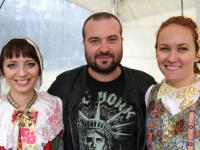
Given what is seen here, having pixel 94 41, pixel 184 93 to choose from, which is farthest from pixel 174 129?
pixel 94 41

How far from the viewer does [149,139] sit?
159cm

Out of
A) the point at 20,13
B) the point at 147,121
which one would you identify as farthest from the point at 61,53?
the point at 147,121

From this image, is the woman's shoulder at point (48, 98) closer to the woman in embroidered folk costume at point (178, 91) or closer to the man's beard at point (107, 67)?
the man's beard at point (107, 67)

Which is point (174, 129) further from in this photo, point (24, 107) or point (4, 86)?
point (4, 86)

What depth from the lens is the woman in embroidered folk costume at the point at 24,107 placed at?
1.56 m

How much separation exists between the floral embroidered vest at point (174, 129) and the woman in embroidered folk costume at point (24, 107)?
430 millimetres

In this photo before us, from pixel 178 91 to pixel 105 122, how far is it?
0.39 metres

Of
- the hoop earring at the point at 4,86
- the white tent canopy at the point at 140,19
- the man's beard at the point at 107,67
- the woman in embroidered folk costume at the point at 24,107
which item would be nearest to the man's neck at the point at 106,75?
the man's beard at the point at 107,67

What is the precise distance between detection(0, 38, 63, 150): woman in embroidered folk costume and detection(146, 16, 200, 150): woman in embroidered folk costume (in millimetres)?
446

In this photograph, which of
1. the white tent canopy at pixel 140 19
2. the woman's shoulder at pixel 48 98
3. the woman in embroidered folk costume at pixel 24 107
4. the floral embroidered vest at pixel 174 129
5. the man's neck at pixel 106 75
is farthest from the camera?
the white tent canopy at pixel 140 19

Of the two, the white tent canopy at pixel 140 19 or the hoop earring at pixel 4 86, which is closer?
the hoop earring at pixel 4 86

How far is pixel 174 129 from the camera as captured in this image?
4.81 feet

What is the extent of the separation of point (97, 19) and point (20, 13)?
2.01 metres

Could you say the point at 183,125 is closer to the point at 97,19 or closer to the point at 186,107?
the point at 186,107
